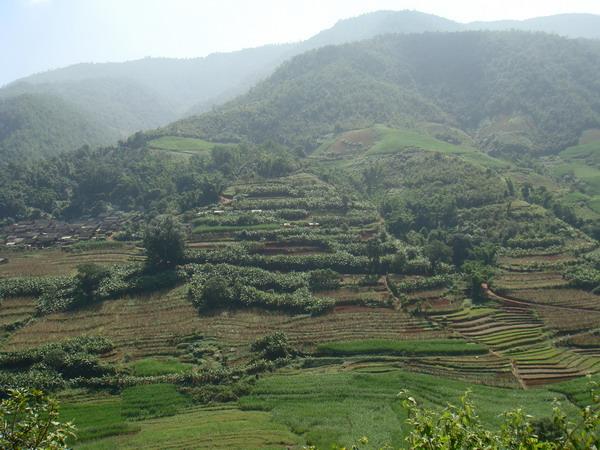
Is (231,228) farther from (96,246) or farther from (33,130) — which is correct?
(33,130)

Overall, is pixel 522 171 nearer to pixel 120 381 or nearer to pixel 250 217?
pixel 250 217

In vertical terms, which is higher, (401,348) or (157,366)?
(157,366)

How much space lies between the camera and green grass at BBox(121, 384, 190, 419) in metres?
37.2

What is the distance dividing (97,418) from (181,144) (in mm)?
103514

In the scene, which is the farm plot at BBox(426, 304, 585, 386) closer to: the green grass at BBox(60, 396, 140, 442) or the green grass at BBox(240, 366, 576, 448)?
the green grass at BBox(240, 366, 576, 448)

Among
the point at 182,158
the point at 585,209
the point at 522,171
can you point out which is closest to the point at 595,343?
the point at 585,209

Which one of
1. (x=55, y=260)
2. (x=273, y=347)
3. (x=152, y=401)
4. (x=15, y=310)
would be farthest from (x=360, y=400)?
(x=55, y=260)

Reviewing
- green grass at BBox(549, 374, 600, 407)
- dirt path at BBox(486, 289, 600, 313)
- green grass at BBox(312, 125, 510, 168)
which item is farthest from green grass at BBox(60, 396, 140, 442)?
green grass at BBox(312, 125, 510, 168)

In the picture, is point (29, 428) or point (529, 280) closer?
point (29, 428)

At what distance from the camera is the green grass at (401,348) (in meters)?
45.6

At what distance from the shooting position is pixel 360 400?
126 feet

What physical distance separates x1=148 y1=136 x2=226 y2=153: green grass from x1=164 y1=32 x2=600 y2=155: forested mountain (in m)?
7.39

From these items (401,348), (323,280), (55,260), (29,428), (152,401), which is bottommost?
(401,348)

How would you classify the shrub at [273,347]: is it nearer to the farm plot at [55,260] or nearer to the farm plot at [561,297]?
the farm plot at [561,297]
